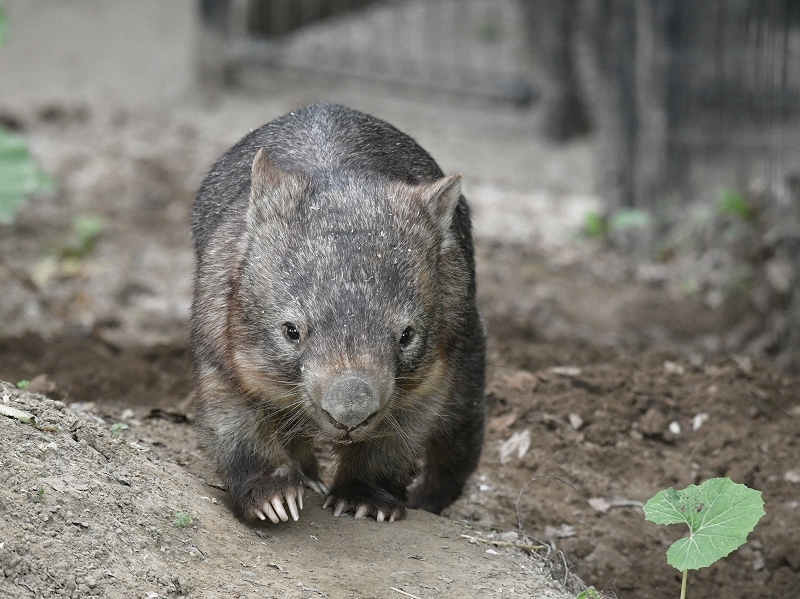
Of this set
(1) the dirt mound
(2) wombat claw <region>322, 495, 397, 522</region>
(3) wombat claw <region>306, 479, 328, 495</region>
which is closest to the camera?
(1) the dirt mound

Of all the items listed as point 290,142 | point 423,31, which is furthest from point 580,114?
point 290,142

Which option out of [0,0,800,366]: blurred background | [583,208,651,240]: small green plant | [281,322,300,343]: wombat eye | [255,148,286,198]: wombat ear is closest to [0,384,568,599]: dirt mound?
[281,322,300,343]: wombat eye

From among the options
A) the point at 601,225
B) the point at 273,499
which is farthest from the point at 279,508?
the point at 601,225

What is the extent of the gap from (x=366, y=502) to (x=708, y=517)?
1.26m

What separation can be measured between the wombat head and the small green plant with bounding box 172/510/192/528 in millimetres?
492

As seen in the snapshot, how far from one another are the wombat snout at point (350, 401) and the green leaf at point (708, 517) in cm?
106

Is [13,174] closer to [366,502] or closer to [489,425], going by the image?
[489,425]

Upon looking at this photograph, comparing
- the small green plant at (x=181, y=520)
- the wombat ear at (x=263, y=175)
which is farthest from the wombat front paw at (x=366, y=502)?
the wombat ear at (x=263, y=175)

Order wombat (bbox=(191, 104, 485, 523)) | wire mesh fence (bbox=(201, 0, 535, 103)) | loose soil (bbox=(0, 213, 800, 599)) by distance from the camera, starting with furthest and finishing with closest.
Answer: wire mesh fence (bbox=(201, 0, 535, 103)), wombat (bbox=(191, 104, 485, 523)), loose soil (bbox=(0, 213, 800, 599))

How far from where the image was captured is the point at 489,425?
588 cm

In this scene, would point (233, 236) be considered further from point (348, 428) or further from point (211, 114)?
point (211, 114)

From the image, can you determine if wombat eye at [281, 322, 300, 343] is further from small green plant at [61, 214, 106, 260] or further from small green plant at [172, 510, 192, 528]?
small green plant at [61, 214, 106, 260]

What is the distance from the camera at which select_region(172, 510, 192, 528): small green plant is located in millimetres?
3934

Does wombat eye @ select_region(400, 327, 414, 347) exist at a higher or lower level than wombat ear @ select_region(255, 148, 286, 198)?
lower
